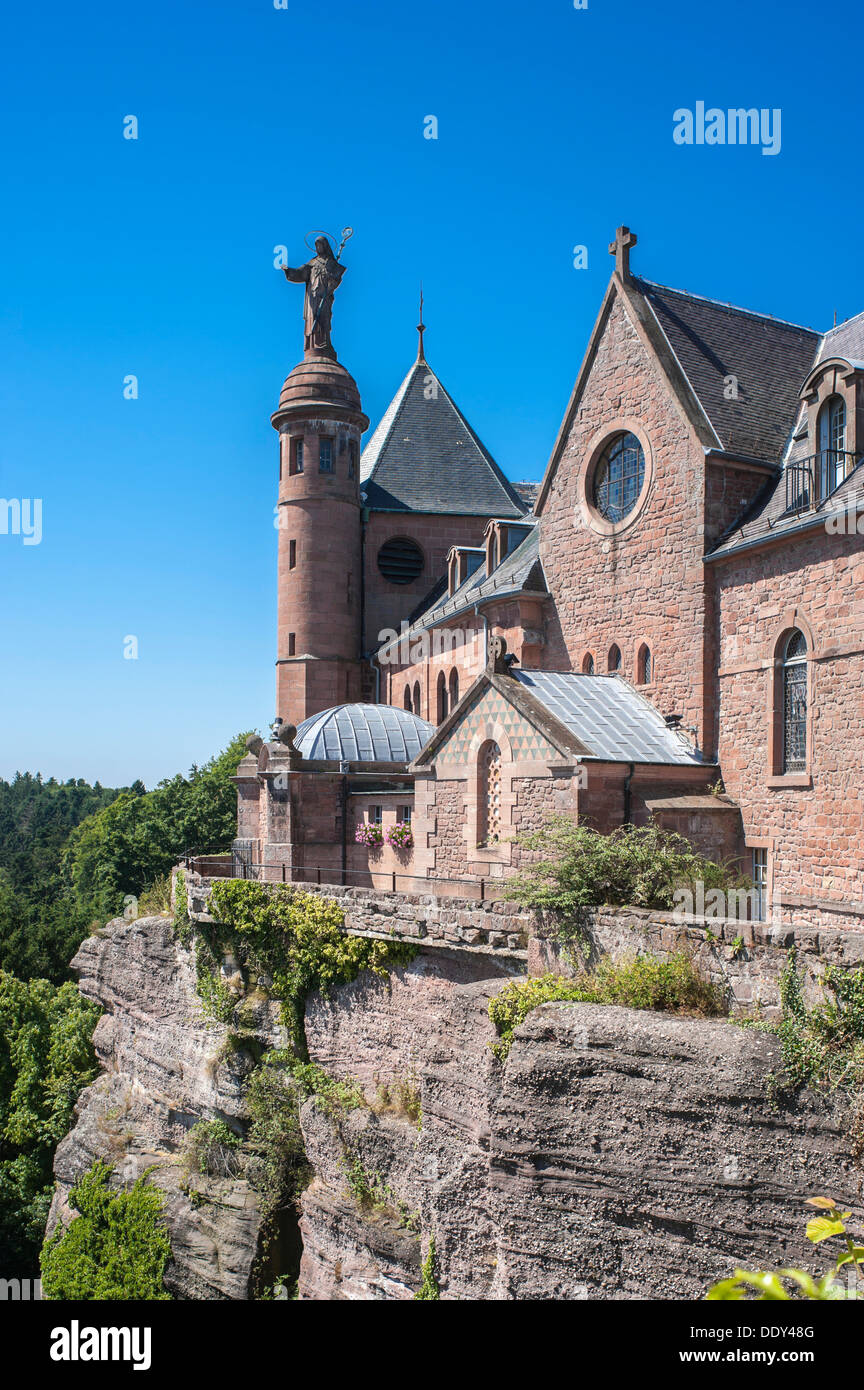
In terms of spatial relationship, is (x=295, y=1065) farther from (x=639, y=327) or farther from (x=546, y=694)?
(x=639, y=327)

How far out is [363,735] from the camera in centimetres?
2638

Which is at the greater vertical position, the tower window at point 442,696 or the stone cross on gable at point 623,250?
the stone cross on gable at point 623,250

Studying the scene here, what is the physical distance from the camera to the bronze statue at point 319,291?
122 ft

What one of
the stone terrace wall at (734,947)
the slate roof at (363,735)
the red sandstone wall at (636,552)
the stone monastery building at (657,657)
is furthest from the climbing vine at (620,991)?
the slate roof at (363,735)

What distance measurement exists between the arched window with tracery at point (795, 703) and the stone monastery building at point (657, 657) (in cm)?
4

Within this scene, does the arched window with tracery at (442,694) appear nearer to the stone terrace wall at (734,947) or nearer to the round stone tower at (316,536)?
the round stone tower at (316,536)

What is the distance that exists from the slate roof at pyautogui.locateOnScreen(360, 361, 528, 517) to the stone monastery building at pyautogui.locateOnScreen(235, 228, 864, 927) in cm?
1077

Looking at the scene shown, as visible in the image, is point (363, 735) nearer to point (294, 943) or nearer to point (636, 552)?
point (294, 943)

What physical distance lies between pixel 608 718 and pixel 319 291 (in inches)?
949

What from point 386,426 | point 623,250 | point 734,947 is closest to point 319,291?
point 386,426

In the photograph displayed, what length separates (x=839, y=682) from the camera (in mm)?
16469

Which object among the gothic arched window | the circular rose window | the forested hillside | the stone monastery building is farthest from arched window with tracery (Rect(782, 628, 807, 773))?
the forested hillside

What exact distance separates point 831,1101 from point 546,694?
35.6 feet
